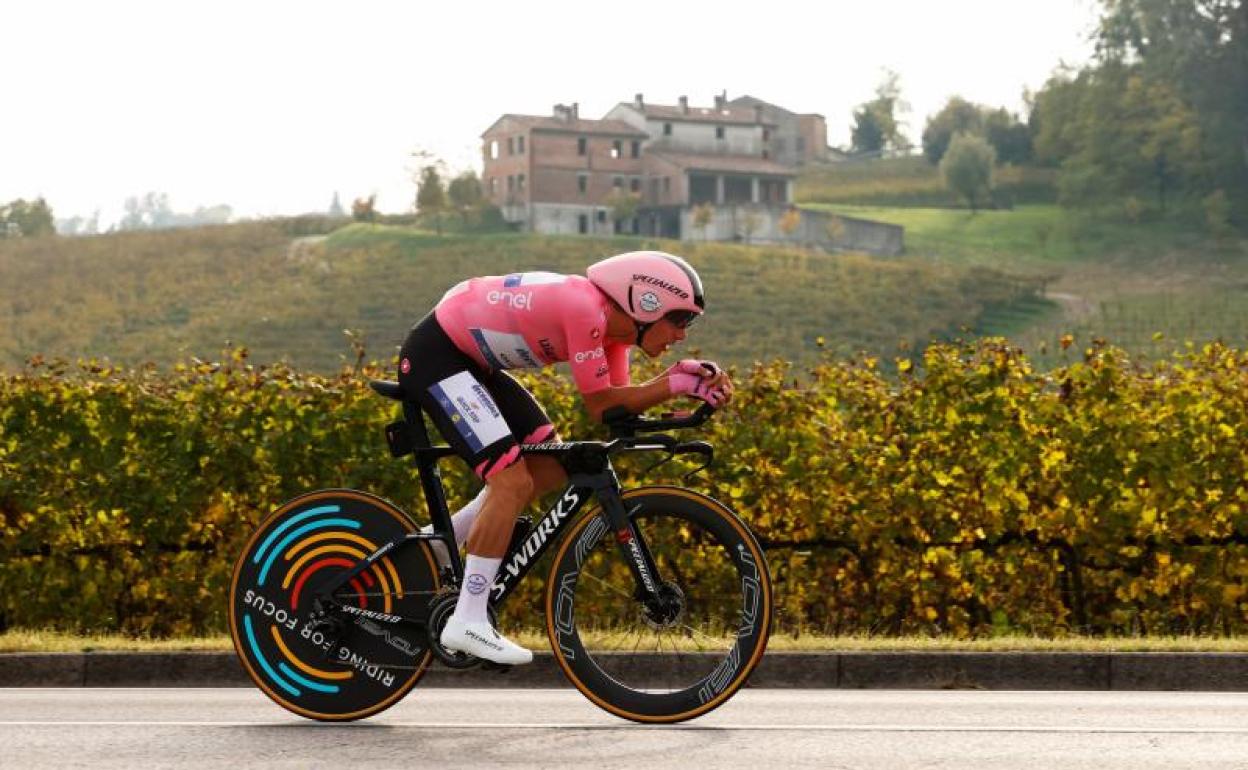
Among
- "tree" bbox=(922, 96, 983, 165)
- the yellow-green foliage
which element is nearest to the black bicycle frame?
the yellow-green foliage

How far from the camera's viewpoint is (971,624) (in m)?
11.8

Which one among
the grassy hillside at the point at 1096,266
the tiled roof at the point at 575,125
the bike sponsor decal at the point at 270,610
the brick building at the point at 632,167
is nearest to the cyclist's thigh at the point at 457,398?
the bike sponsor decal at the point at 270,610

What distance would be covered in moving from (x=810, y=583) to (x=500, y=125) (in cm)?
13322

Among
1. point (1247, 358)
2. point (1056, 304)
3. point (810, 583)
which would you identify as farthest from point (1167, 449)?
point (1056, 304)

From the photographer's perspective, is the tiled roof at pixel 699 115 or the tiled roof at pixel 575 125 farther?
the tiled roof at pixel 699 115

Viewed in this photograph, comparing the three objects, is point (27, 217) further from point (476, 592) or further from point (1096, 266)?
point (476, 592)

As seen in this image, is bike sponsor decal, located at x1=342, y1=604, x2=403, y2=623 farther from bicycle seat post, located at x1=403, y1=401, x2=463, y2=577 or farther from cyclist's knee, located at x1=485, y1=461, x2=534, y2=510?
cyclist's knee, located at x1=485, y1=461, x2=534, y2=510

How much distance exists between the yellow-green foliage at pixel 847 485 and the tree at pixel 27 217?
129159 mm

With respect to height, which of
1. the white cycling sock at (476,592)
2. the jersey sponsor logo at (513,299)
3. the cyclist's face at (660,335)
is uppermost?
the jersey sponsor logo at (513,299)

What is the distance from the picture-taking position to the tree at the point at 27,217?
141 metres

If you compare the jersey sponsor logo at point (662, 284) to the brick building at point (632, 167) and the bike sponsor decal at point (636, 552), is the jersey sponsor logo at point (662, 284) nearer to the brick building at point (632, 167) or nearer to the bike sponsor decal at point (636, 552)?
the bike sponsor decal at point (636, 552)

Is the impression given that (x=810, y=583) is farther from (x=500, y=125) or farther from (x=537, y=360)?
(x=500, y=125)

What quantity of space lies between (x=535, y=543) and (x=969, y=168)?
13808 centimetres

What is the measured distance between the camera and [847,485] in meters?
11.7
